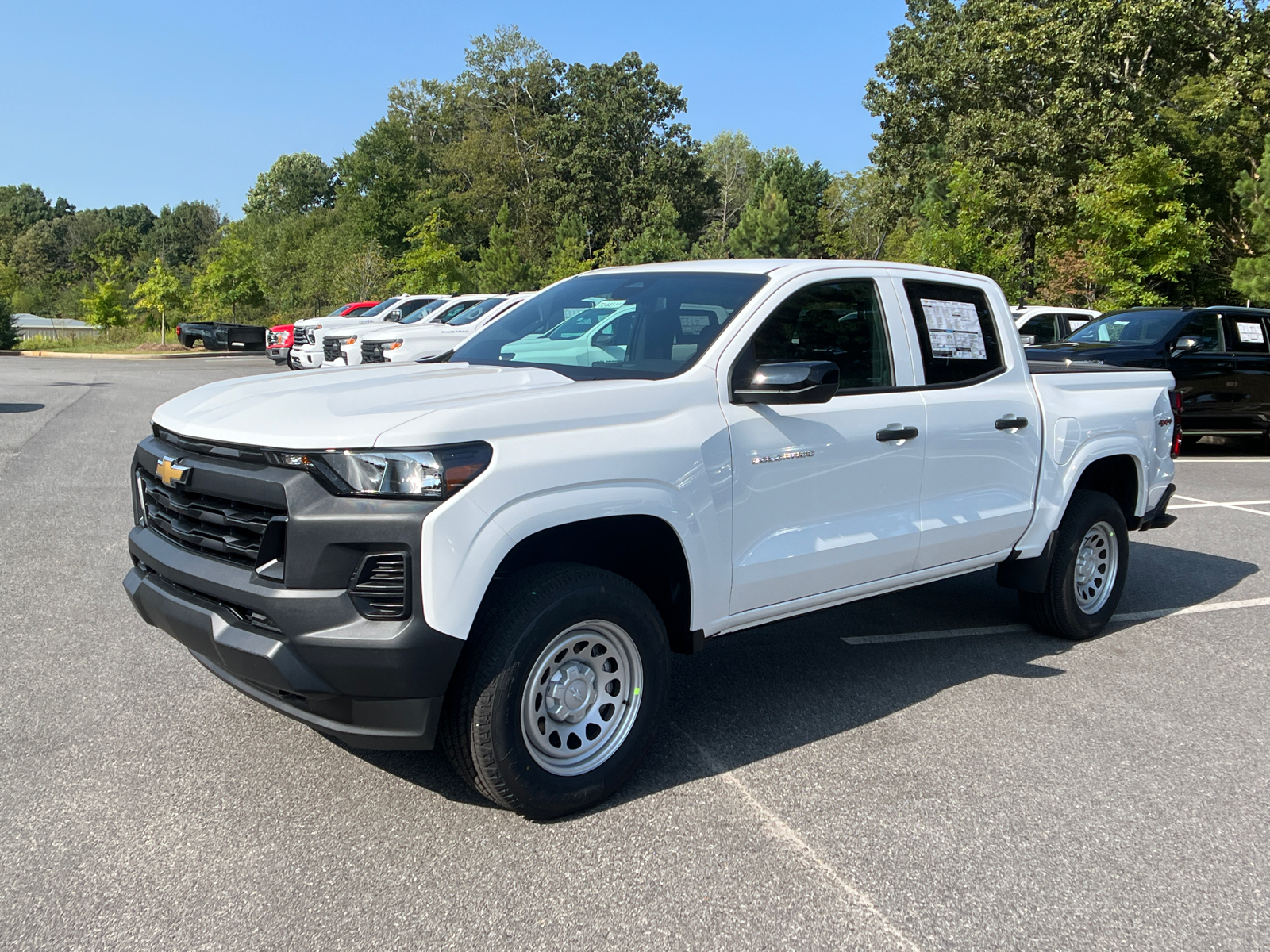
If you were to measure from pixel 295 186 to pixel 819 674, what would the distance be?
115342mm

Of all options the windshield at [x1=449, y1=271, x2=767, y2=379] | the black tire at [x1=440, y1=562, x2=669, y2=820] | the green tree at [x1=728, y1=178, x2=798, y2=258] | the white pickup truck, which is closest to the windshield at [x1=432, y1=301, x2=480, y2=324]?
the windshield at [x1=449, y1=271, x2=767, y2=379]

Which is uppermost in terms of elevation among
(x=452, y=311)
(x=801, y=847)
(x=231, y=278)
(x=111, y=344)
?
(x=231, y=278)

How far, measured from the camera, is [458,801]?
3.67 meters

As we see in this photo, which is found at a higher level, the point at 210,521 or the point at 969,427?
the point at 969,427

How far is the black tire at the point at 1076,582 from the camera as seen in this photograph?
5.54m

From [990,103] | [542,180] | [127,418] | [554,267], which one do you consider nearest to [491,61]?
[542,180]

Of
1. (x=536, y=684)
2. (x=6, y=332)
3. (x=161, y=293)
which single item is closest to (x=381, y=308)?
(x=161, y=293)

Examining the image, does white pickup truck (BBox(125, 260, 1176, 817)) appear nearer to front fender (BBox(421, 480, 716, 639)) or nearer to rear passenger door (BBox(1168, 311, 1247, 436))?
front fender (BBox(421, 480, 716, 639))

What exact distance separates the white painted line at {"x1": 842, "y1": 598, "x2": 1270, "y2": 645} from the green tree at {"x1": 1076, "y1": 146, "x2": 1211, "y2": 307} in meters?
18.3

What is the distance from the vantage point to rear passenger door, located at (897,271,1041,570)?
15.7 ft

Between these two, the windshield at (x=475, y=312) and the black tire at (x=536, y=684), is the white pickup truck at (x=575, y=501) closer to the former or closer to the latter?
the black tire at (x=536, y=684)

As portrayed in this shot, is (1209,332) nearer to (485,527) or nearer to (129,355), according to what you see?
(485,527)

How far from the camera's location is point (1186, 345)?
12.3m

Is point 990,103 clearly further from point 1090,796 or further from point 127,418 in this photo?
point 1090,796
